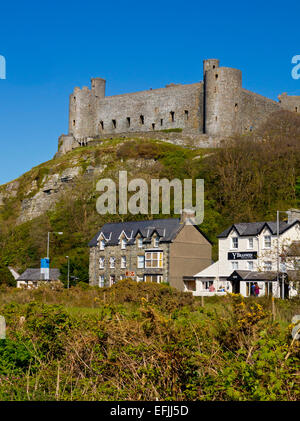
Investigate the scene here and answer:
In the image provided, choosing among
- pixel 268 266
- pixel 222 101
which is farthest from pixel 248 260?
pixel 222 101

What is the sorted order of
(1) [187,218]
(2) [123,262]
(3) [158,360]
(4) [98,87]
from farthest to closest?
1. (4) [98,87]
2. (2) [123,262]
3. (1) [187,218]
4. (3) [158,360]

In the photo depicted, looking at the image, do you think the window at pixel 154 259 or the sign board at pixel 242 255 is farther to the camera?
the window at pixel 154 259

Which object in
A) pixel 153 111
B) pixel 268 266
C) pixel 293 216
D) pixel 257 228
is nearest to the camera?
pixel 268 266

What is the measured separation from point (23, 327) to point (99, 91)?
64659 mm

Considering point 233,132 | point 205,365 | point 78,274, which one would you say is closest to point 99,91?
point 233,132

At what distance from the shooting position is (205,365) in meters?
8.25

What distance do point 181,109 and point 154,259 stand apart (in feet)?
104

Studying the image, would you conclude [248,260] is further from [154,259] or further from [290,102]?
[290,102]

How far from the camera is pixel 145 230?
41.5 metres

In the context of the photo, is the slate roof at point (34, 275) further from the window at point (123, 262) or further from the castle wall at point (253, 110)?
the castle wall at point (253, 110)

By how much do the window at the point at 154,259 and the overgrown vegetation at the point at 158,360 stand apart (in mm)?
27975

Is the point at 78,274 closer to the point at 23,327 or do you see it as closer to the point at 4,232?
the point at 4,232

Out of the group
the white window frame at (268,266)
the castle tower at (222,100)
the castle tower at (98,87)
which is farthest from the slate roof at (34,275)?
the castle tower at (98,87)

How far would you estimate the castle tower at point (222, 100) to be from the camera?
63.1m
